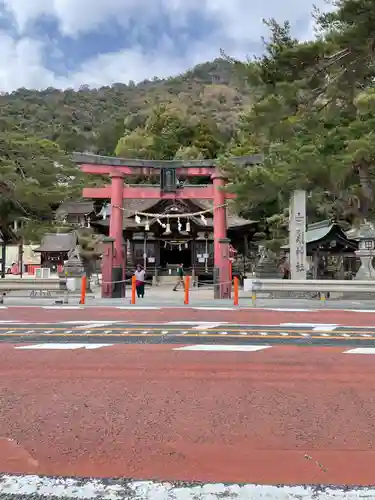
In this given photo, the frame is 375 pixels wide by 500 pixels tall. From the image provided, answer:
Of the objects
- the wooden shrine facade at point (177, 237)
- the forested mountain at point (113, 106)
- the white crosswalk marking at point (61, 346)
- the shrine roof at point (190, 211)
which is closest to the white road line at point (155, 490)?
the white crosswalk marking at point (61, 346)

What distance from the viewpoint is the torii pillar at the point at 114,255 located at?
18750 mm

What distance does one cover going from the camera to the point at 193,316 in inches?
442

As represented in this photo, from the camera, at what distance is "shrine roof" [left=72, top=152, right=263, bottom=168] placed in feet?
67.5

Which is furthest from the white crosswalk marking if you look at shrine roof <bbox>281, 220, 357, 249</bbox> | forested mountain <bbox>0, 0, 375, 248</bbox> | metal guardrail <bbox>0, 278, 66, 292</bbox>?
shrine roof <bbox>281, 220, 357, 249</bbox>

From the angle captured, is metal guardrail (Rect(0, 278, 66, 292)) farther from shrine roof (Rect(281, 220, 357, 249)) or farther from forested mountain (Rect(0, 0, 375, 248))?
shrine roof (Rect(281, 220, 357, 249))

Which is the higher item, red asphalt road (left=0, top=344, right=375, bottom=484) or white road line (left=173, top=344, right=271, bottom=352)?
white road line (left=173, top=344, right=271, bottom=352)

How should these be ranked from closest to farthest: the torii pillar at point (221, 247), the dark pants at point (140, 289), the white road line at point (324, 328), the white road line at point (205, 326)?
the white road line at point (324, 328) < the white road line at point (205, 326) < the dark pants at point (140, 289) < the torii pillar at point (221, 247)

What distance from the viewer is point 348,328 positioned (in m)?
8.98

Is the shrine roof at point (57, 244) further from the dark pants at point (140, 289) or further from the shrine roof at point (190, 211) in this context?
the dark pants at point (140, 289)

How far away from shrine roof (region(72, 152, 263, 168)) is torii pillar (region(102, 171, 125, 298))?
66cm

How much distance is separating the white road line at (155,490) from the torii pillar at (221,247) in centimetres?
1520

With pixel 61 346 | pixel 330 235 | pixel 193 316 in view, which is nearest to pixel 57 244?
pixel 330 235

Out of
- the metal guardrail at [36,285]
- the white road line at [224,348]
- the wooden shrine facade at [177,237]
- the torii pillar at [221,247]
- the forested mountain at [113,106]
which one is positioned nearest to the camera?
the white road line at [224,348]

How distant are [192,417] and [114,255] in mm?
16706
